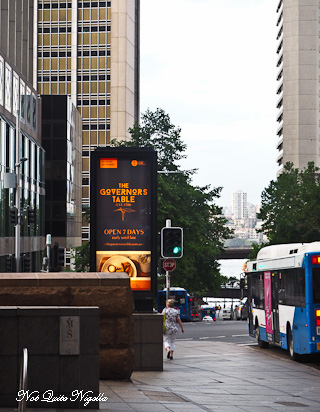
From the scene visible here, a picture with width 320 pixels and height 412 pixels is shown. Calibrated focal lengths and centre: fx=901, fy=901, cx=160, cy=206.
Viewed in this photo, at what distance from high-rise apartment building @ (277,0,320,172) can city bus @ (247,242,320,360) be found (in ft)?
436

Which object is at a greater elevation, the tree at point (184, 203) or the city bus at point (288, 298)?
the tree at point (184, 203)

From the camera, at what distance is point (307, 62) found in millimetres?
164250

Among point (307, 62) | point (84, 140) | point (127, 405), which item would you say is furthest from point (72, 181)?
point (127, 405)

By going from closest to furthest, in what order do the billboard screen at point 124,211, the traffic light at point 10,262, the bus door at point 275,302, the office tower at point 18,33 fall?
the billboard screen at point 124,211, the bus door at point 275,302, the traffic light at point 10,262, the office tower at point 18,33

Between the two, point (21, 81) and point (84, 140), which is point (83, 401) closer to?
point (21, 81)

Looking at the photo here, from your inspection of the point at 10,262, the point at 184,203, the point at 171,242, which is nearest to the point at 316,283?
the point at 171,242

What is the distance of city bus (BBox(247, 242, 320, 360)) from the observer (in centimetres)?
2150

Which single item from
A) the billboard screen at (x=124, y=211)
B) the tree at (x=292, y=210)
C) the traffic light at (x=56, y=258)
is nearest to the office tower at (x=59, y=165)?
the tree at (x=292, y=210)

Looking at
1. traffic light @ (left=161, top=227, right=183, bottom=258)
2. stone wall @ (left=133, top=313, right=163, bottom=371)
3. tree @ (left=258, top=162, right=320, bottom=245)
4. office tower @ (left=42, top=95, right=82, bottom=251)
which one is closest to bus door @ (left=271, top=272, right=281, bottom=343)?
traffic light @ (left=161, top=227, right=183, bottom=258)

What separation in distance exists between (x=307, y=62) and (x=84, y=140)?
44369 mm

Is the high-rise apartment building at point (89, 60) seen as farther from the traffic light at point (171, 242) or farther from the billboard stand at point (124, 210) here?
the billboard stand at point (124, 210)

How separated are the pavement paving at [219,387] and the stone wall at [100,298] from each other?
1.22ft

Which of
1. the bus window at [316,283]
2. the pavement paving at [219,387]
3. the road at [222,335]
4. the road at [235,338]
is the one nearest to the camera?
the pavement paving at [219,387]

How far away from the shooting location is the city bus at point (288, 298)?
2150 centimetres
